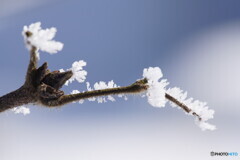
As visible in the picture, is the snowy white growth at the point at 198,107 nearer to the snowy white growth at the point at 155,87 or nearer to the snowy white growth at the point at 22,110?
the snowy white growth at the point at 155,87

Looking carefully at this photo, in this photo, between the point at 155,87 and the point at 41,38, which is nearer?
the point at 41,38

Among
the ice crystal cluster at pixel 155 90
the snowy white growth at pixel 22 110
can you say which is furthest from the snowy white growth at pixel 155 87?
the snowy white growth at pixel 22 110

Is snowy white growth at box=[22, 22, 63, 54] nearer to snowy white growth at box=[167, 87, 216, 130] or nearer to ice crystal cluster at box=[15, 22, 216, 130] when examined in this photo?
ice crystal cluster at box=[15, 22, 216, 130]

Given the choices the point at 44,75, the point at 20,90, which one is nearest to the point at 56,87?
the point at 44,75

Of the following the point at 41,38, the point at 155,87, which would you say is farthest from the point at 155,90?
the point at 41,38

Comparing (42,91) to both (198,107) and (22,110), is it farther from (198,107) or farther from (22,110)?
(198,107)

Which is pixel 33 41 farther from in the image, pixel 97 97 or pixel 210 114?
pixel 210 114

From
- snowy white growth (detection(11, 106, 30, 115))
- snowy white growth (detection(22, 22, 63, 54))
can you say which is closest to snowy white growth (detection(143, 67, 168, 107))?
snowy white growth (detection(22, 22, 63, 54))
